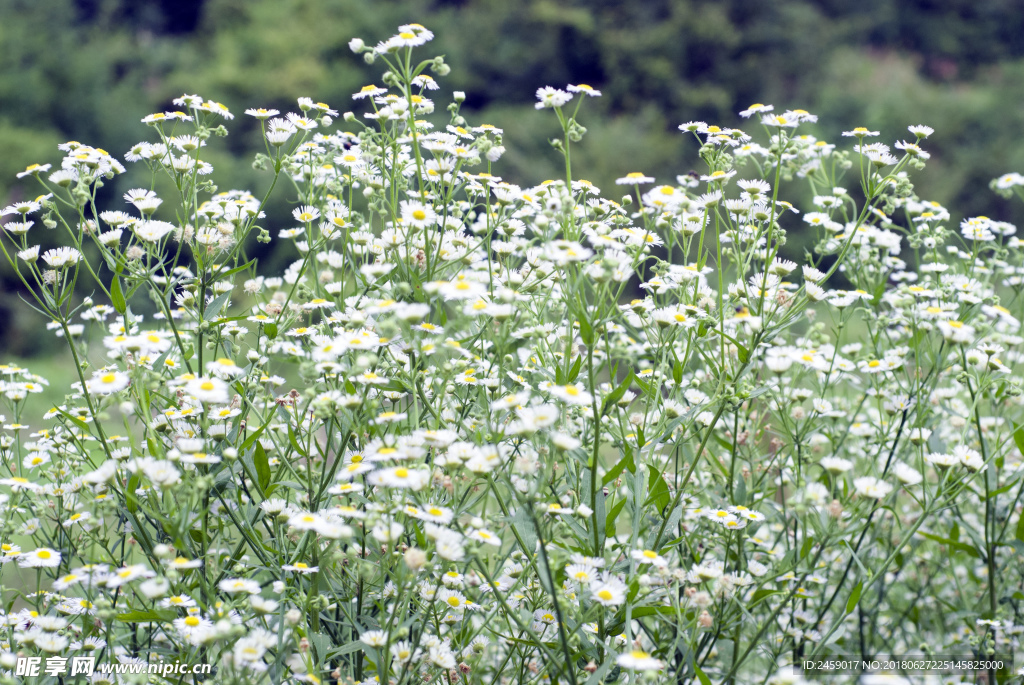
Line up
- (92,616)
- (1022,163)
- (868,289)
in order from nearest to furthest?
(92,616) < (868,289) < (1022,163)

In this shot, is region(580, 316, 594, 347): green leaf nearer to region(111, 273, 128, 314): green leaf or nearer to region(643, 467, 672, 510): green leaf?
region(643, 467, 672, 510): green leaf

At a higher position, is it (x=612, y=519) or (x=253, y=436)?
(x=253, y=436)

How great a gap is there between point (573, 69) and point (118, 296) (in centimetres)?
1515

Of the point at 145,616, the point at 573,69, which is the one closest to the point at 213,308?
the point at 145,616

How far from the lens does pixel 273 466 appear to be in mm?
1851

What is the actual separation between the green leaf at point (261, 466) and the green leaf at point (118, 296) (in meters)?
0.43

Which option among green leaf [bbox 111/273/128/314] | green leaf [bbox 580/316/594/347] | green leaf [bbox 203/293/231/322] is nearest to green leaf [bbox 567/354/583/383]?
green leaf [bbox 580/316/594/347]

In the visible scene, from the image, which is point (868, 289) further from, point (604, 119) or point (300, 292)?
point (604, 119)

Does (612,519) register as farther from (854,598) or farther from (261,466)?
(261,466)

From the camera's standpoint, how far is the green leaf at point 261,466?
1.62 m

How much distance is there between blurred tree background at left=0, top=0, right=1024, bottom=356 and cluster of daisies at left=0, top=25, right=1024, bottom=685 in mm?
10629

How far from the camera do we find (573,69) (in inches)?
618

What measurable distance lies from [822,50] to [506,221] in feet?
55.4

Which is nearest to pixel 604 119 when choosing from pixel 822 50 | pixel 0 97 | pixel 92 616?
pixel 822 50
